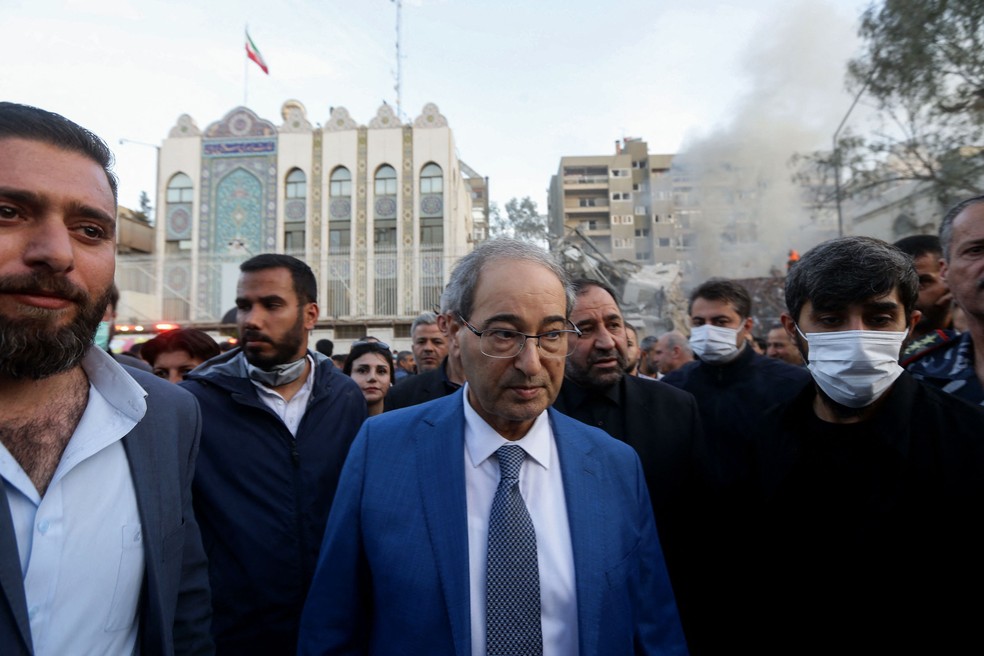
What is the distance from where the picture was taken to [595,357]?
2859 mm

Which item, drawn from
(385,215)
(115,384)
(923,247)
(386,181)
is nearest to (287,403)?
(115,384)

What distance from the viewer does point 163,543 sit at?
1.50 m

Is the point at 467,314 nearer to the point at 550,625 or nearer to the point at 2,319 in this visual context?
the point at 550,625

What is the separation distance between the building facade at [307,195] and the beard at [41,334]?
25.4m

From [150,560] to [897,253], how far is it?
2.47 m

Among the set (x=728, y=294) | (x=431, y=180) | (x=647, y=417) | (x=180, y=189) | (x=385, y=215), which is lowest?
(x=647, y=417)

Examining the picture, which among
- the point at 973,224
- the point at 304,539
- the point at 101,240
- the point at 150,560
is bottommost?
the point at 304,539

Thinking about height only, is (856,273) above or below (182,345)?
above

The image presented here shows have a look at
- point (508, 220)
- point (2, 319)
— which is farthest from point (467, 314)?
point (508, 220)

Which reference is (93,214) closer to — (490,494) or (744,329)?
(490,494)

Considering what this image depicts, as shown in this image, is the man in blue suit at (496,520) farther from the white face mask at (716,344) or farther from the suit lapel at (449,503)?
the white face mask at (716,344)

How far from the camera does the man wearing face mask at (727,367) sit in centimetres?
412

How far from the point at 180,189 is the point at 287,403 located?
29.1m

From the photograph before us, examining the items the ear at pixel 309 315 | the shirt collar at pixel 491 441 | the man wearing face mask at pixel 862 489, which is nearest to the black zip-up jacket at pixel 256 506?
the ear at pixel 309 315
